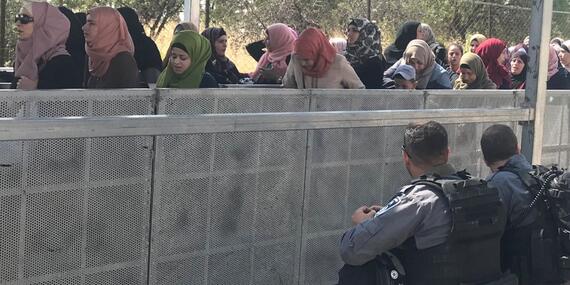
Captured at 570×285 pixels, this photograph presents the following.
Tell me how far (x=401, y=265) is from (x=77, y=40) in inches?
150

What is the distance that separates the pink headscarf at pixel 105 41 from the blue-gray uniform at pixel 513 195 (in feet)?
8.63

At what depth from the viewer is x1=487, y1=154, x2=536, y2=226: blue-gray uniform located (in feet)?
11.4

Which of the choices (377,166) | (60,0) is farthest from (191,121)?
(60,0)

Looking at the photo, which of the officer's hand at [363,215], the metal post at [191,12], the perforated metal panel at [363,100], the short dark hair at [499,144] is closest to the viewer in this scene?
the officer's hand at [363,215]

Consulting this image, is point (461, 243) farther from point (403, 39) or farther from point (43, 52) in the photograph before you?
point (403, 39)

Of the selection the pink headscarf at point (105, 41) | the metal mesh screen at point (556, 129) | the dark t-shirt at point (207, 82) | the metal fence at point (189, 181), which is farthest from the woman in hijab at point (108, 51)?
the metal mesh screen at point (556, 129)

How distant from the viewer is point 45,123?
2.76 meters

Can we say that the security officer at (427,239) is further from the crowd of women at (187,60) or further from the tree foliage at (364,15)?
the tree foliage at (364,15)

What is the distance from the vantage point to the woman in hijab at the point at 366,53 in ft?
21.5

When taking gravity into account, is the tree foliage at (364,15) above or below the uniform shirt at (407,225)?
above

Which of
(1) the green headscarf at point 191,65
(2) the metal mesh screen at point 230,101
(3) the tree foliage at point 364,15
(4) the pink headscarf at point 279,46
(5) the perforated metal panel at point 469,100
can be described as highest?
(3) the tree foliage at point 364,15

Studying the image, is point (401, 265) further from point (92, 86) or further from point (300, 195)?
point (92, 86)

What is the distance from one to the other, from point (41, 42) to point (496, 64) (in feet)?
14.3

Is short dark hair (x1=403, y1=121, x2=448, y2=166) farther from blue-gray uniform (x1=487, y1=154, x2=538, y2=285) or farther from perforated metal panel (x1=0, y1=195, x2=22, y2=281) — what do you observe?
perforated metal panel (x1=0, y1=195, x2=22, y2=281)
